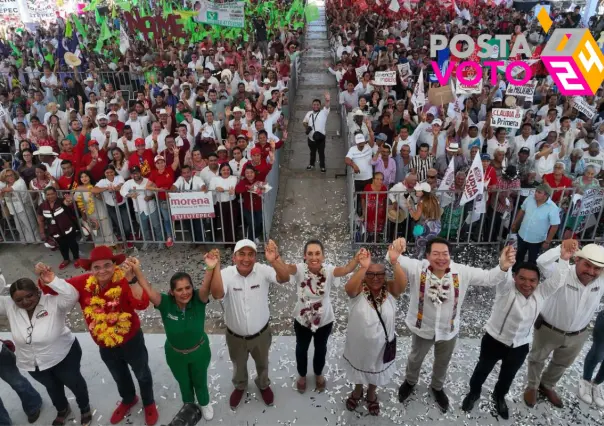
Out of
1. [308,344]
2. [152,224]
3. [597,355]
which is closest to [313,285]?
[308,344]

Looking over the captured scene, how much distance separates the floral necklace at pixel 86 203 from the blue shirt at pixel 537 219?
21.1ft

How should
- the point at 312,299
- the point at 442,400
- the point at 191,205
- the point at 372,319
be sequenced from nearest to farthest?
the point at 372,319, the point at 312,299, the point at 442,400, the point at 191,205

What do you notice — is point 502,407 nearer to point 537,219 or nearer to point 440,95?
point 537,219

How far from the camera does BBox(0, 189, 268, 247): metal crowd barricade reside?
712cm

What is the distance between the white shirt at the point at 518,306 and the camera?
3.76m

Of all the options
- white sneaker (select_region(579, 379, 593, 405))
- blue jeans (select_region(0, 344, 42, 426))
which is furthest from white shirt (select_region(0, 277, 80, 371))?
white sneaker (select_region(579, 379, 593, 405))

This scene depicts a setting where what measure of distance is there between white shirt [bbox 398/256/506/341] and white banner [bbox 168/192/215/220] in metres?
3.67

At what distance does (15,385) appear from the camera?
13.7 feet

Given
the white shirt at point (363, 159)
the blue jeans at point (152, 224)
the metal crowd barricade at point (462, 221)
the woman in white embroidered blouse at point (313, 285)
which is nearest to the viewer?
the woman in white embroidered blouse at point (313, 285)

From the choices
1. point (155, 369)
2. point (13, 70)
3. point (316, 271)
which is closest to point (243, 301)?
point (316, 271)

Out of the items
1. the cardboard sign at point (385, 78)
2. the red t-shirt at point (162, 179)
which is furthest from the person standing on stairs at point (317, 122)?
the red t-shirt at point (162, 179)

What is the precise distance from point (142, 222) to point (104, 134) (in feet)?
8.97

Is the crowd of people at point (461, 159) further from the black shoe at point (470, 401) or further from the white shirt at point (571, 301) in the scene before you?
the black shoe at point (470, 401)

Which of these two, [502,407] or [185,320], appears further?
[502,407]
